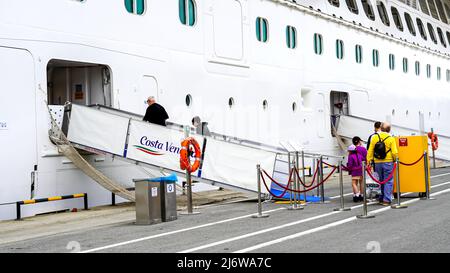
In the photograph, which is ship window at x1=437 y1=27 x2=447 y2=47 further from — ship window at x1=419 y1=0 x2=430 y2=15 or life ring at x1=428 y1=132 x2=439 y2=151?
life ring at x1=428 y1=132 x2=439 y2=151

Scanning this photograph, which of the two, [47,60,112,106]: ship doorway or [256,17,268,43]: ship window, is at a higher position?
[256,17,268,43]: ship window

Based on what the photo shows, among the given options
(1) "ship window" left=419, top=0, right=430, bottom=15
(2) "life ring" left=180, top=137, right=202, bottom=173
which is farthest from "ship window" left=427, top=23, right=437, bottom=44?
(2) "life ring" left=180, top=137, right=202, bottom=173

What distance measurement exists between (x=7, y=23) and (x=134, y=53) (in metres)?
3.83

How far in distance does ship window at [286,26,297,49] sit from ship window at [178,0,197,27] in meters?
5.65

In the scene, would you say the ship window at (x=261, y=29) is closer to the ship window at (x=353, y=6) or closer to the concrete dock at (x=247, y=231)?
the ship window at (x=353, y=6)

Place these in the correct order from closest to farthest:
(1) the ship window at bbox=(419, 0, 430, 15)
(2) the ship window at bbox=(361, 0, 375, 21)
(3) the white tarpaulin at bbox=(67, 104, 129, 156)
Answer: (3) the white tarpaulin at bbox=(67, 104, 129, 156), (2) the ship window at bbox=(361, 0, 375, 21), (1) the ship window at bbox=(419, 0, 430, 15)

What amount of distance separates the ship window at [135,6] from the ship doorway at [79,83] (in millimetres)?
1695

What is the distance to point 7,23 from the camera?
1384cm

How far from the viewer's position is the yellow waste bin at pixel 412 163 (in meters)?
14.9

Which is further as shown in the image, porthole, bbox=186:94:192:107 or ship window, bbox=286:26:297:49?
ship window, bbox=286:26:297:49

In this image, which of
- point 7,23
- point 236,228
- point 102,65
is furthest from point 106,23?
point 236,228

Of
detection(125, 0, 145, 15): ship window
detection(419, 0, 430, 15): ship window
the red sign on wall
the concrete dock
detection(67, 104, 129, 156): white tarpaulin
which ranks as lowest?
the concrete dock

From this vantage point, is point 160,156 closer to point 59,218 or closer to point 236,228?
point 59,218

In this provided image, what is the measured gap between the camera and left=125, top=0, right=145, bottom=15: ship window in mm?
16922
